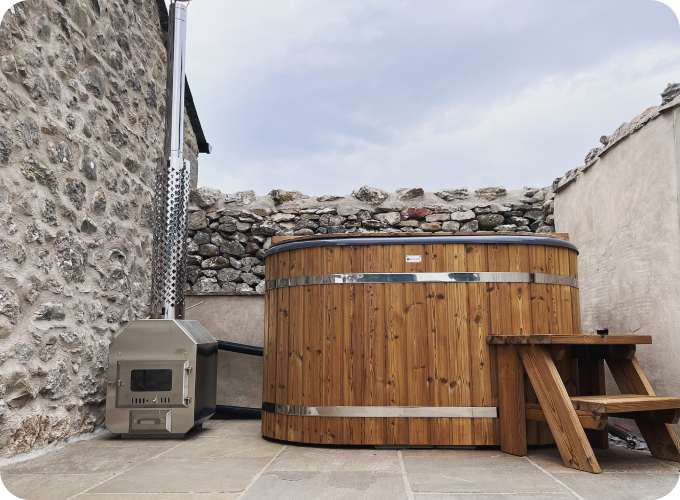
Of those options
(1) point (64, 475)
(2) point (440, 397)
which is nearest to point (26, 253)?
(1) point (64, 475)

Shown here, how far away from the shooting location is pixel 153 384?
3336 millimetres

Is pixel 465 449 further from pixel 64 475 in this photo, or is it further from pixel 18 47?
pixel 18 47

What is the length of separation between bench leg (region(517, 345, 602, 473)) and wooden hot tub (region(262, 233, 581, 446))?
32cm

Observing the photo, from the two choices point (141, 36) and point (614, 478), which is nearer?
point (614, 478)

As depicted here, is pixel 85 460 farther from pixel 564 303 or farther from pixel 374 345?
pixel 564 303

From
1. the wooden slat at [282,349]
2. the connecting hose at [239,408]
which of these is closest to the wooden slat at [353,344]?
the wooden slat at [282,349]

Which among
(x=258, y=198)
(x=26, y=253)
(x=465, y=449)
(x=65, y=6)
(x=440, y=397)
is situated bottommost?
(x=465, y=449)

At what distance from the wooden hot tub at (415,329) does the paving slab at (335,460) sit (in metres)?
0.09

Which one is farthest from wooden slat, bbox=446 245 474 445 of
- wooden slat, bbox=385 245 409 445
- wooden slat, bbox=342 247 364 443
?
wooden slat, bbox=342 247 364 443

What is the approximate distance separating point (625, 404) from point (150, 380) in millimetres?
2654

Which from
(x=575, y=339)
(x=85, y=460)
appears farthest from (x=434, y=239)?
(x=85, y=460)

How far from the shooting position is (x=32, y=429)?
8.98 feet

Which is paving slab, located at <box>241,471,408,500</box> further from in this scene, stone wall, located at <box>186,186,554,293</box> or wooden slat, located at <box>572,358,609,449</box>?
stone wall, located at <box>186,186,554,293</box>

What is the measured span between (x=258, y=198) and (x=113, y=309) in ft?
5.96
